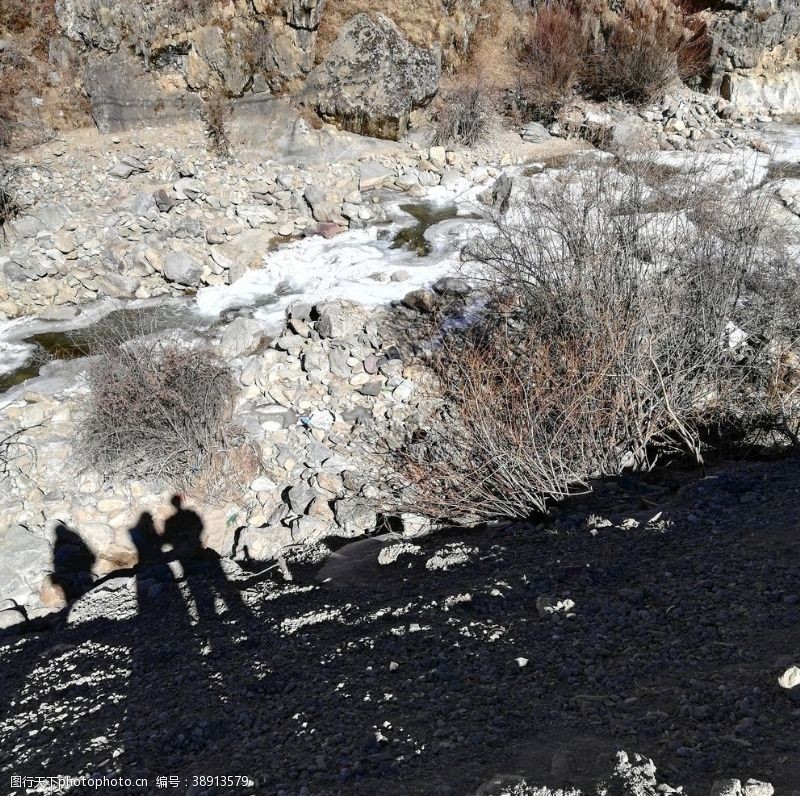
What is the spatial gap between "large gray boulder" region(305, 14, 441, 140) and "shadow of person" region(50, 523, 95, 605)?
9.22 m

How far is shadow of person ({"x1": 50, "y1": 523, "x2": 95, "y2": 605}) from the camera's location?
4.50m

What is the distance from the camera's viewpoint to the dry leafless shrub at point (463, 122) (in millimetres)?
11891

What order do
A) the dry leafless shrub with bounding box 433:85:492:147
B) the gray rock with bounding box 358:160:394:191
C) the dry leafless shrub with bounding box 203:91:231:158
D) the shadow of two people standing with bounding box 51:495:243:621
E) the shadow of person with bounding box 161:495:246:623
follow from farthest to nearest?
1. the dry leafless shrub with bounding box 433:85:492:147
2. the dry leafless shrub with bounding box 203:91:231:158
3. the gray rock with bounding box 358:160:394:191
4. the shadow of two people standing with bounding box 51:495:243:621
5. the shadow of person with bounding box 161:495:246:623

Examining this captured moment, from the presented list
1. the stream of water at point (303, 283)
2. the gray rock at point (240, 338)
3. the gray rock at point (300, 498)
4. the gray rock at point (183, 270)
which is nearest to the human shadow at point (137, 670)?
the gray rock at point (300, 498)

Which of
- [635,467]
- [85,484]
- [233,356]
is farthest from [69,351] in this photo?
[635,467]

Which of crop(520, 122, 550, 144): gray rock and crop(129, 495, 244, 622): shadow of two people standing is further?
crop(520, 122, 550, 144): gray rock

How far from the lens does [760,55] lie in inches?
500

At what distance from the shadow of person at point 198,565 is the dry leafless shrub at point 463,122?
9116mm

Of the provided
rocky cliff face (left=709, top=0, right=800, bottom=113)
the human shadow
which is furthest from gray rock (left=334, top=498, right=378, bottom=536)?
rocky cliff face (left=709, top=0, right=800, bottom=113)

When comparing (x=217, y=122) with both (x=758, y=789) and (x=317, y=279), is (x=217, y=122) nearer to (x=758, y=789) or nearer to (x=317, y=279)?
(x=317, y=279)

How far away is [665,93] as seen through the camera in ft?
42.1

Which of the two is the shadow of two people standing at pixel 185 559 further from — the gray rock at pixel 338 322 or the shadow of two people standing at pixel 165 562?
the gray rock at pixel 338 322

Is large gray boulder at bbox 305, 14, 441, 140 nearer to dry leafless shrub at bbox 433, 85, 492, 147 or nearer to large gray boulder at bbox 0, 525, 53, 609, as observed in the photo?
dry leafless shrub at bbox 433, 85, 492, 147

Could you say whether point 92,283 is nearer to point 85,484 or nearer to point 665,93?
point 85,484
